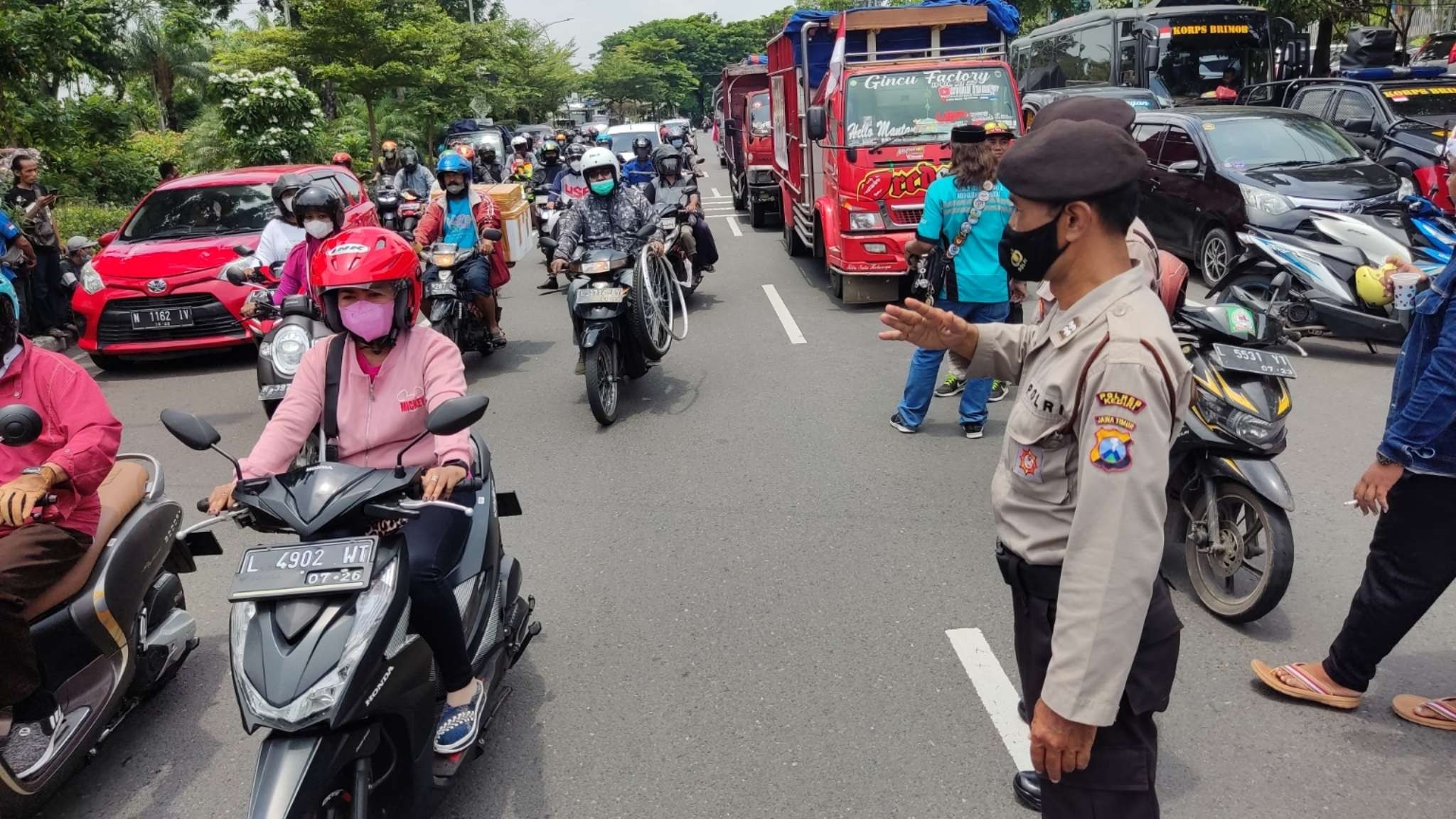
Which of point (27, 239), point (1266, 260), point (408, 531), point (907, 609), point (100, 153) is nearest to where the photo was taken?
point (408, 531)

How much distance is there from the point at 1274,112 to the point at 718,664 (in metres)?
9.86

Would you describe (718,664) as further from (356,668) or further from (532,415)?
(532,415)

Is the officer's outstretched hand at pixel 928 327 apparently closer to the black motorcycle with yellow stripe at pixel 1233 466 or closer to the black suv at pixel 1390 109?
the black motorcycle with yellow stripe at pixel 1233 466

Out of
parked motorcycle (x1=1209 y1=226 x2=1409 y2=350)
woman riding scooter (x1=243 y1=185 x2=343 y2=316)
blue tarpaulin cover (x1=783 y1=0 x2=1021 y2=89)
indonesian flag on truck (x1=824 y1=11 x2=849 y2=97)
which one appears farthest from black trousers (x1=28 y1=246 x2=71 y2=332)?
parked motorcycle (x1=1209 y1=226 x2=1409 y2=350)

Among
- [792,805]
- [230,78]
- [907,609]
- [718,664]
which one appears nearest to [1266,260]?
[907,609]

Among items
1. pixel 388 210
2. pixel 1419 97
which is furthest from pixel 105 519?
pixel 1419 97

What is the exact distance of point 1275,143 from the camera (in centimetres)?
1029

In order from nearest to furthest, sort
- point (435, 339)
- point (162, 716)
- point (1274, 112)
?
point (435, 339), point (162, 716), point (1274, 112)

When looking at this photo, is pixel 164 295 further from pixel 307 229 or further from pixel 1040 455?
pixel 1040 455

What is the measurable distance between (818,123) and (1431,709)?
796 centimetres

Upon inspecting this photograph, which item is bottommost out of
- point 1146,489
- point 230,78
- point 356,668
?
point 356,668

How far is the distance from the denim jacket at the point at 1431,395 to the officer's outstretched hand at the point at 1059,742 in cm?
168

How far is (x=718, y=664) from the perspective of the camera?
12.7ft

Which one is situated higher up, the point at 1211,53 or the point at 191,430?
the point at 1211,53
